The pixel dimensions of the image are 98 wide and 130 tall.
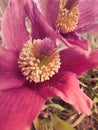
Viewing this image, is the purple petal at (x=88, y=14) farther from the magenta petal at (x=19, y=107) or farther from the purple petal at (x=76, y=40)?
the magenta petal at (x=19, y=107)

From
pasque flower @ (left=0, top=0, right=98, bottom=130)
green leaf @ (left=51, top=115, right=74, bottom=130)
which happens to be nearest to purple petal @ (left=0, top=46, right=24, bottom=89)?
pasque flower @ (left=0, top=0, right=98, bottom=130)

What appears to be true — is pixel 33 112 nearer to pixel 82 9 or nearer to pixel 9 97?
pixel 9 97

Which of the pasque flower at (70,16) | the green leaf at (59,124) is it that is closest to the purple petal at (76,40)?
the pasque flower at (70,16)

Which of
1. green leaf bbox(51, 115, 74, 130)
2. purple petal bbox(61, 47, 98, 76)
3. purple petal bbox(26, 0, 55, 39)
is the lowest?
green leaf bbox(51, 115, 74, 130)

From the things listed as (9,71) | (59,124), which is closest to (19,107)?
(9,71)

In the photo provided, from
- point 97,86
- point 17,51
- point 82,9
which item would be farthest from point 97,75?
point 17,51

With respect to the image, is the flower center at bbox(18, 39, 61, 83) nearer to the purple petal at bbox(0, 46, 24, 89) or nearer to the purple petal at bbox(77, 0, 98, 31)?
the purple petal at bbox(0, 46, 24, 89)

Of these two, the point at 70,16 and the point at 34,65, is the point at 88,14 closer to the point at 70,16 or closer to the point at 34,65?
the point at 70,16
